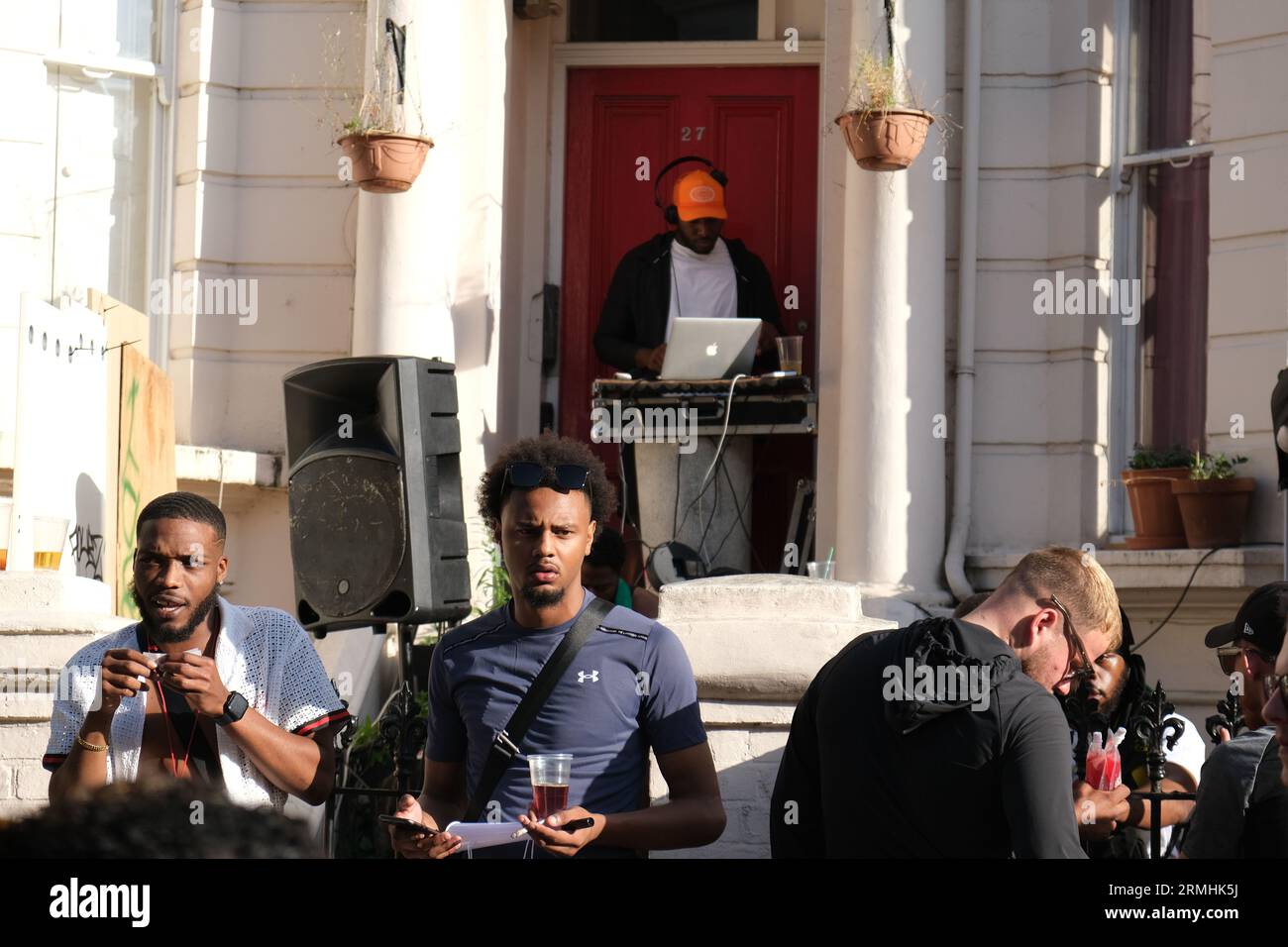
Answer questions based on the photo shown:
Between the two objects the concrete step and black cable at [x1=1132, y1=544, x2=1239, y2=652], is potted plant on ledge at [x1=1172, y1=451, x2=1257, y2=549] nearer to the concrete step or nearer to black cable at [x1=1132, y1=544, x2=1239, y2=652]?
black cable at [x1=1132, y1=544, x2=1239, y2=652]

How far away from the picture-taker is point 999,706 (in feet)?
12.5

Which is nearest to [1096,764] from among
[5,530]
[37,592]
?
[37,592]

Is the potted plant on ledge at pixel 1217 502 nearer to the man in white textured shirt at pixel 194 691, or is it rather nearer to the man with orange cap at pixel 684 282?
the man with orange cap at pixel 684 282

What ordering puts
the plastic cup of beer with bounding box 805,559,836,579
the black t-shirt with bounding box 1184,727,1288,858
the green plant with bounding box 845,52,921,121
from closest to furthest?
1. the black t-shirt with bounding box 1184,727,1288,858
2. the plastic cup of beer with bounding box 805,559,836,579
3. the green plant with bounding box 845,52,921,121

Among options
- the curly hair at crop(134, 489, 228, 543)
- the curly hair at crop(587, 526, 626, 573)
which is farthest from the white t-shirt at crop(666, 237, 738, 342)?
the curly hair at crop(134, 489, 228, 543)

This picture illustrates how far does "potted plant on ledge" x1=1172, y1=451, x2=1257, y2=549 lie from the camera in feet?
29.4

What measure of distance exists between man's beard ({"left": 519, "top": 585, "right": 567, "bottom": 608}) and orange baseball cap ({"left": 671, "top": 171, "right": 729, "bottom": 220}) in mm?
5679

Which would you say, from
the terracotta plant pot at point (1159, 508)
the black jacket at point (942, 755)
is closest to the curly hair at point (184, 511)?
the black jacket at point (942, 755)

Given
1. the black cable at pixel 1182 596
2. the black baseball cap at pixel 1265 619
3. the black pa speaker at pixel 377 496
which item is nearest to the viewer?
the black baseball cap at pixel 1265 619

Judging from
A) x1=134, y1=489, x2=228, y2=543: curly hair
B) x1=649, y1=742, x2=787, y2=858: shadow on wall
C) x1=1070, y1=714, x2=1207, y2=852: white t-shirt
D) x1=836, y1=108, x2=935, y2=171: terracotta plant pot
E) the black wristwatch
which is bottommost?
x1=649, y1=742, x2=787, y2=858: shadow on wall

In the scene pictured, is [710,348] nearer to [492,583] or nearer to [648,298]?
[648,298]

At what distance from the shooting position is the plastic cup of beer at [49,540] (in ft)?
24.1

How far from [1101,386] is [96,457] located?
16.0 ft

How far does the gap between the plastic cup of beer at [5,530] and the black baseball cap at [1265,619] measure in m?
4.61
